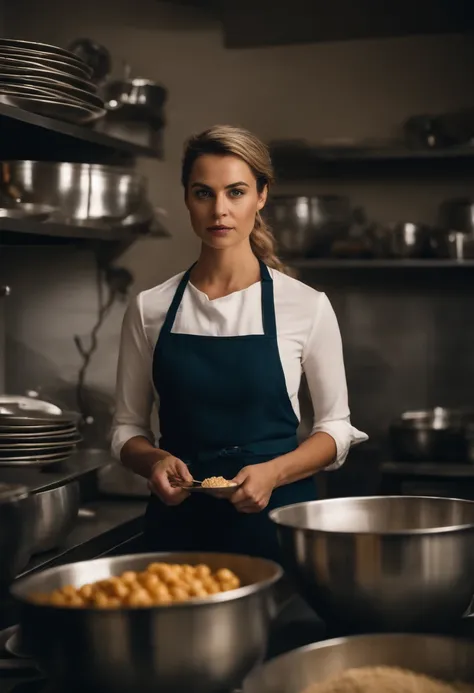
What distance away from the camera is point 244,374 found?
7.16 feet

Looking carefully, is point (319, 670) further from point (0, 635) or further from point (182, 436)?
point (182, 436)

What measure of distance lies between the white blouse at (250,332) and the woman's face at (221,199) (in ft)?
0.54

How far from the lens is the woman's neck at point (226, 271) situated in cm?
224

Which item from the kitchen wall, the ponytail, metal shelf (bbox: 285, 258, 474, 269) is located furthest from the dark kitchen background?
the ponytail

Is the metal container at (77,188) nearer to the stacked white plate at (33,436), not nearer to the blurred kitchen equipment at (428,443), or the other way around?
the stacked white plate at (33,436)

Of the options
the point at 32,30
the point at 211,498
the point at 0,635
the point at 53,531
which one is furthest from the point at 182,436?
the point at 32,30

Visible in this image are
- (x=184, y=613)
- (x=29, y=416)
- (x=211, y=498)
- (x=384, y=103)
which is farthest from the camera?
(x=384, y=103)

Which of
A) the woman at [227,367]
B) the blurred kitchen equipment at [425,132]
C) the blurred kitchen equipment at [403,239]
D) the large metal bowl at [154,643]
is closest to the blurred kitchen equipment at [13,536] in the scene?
the woman at [227,367]

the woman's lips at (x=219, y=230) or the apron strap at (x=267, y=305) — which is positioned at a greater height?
the woman's lips at (x=219, y=230)

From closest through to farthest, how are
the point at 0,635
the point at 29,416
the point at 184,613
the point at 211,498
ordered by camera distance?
the point at 184,613 → the point at 0,635 → the point at 211,498 → the point at 29,416

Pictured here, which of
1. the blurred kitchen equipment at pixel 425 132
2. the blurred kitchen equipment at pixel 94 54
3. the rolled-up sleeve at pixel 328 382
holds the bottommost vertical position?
the rolled-up sleeve at pixel 328 382

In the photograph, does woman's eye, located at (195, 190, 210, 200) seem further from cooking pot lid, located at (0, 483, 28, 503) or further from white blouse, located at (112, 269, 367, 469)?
cooking pot lid, located at (0, 483, 28, 503)

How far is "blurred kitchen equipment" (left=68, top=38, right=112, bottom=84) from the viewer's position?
361cm

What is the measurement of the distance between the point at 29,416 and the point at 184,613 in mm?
1595
